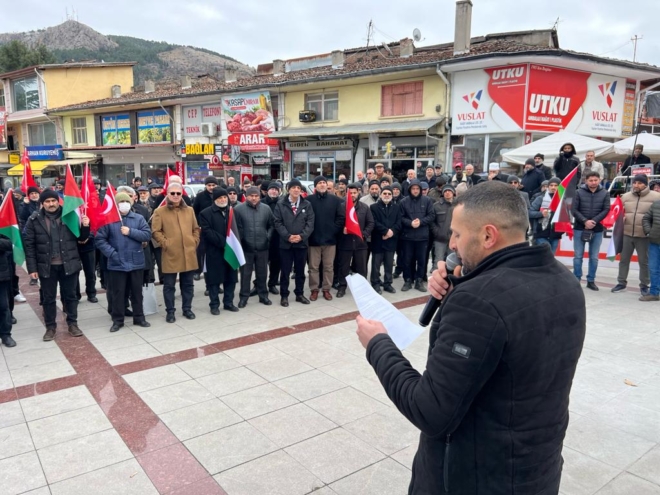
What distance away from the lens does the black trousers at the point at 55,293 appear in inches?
243

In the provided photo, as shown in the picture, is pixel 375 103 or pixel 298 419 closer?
pixel 298 419

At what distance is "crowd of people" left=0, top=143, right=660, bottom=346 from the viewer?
6301 mm

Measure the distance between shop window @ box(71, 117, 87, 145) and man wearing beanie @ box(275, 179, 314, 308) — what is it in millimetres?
30354

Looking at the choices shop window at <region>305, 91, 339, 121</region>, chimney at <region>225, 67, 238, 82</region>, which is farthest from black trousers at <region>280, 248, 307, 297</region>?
chimney at <region>225, 67, 238, 82</region>

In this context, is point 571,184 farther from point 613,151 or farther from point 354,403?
point 354,403

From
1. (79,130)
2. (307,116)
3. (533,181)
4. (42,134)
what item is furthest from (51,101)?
(533,181)

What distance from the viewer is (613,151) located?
12.2m

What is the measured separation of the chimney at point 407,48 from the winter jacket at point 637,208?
15027 mm

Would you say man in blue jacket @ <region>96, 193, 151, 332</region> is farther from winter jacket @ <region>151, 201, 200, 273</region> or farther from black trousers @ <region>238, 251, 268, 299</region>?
black trousers @ <region>238, 251, 268, 299</region>

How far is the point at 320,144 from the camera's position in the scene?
73.2 feet

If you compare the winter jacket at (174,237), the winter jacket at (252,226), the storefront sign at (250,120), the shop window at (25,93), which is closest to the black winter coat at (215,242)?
the winter jacket at (252,226)

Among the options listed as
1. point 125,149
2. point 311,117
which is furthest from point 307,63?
point 125,149

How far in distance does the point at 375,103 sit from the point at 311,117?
3317 millimetres

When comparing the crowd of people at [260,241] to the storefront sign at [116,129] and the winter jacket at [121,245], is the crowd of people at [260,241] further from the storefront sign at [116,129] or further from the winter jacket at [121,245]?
the storefront sign at [116,129]
